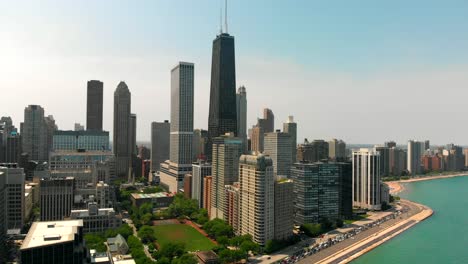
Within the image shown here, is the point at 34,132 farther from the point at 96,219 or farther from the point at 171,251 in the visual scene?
the point at 171,251

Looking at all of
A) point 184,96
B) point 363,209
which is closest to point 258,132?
point 184,96

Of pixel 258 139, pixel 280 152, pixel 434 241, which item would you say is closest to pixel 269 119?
pixel 258 139

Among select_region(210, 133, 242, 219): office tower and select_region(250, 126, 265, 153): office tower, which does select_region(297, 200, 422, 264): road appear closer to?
select_region(210, 133, 242, 219): office tower

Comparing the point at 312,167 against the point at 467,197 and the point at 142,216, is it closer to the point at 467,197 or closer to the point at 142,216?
the point at 142,216

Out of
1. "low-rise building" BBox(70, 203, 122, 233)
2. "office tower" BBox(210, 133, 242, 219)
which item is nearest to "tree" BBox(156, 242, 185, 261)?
"low-rise building" BBox(70, 203, 122, 233)

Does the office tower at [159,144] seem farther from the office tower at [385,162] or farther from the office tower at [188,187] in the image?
the office tower at [385,162]
